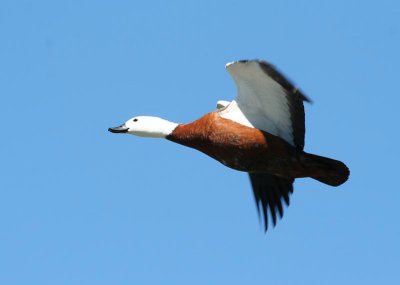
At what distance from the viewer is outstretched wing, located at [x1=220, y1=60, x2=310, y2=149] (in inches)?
469

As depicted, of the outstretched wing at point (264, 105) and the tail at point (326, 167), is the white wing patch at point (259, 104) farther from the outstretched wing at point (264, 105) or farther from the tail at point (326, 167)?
the tail at point (326, 167)

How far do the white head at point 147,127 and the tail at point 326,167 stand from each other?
1.69m

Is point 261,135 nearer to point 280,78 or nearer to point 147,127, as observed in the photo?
point 280,78

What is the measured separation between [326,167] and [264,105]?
0.99m

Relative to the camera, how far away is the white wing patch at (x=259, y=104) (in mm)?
11976

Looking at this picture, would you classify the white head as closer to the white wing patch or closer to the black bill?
the black bill

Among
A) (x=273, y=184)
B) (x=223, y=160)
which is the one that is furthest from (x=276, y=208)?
(x=223, y=160)

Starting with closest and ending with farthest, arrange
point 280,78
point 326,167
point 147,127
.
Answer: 1. point 280,78
2. point 326,167
3. point 147,127

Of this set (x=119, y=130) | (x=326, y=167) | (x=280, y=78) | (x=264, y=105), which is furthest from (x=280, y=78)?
(x=119, y=130)

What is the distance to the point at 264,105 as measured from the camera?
1239 centimetres

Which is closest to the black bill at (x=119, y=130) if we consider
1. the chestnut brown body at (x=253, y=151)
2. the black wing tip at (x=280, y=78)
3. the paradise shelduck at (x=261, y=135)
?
the paradise shelduck at (x=261, y=135)

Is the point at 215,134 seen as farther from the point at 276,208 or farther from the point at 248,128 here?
the point at 276,208

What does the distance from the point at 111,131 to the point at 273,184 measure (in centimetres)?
212

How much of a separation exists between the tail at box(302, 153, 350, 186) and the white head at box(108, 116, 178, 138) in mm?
1694
